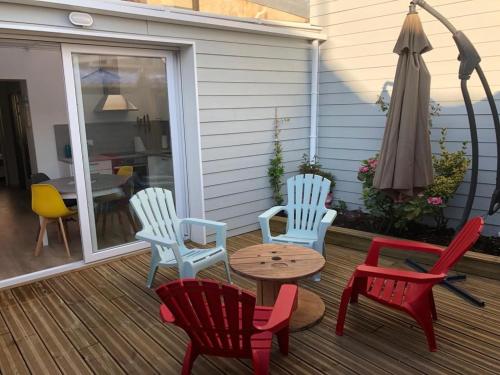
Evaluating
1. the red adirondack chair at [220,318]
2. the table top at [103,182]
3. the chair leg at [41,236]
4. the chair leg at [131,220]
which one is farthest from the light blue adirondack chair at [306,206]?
the chair leg at [41,236]

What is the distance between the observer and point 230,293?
1855 millimetres

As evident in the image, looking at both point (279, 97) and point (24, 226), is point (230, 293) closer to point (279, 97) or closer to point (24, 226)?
point (279, 97)

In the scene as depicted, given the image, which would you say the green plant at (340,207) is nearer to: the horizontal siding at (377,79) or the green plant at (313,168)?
the horizontal siding at (377,79)

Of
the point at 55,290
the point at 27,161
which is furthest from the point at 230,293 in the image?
the point at 27,161

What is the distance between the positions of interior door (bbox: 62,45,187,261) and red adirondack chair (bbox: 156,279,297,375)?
2.22 m

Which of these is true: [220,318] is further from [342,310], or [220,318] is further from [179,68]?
[179,68]

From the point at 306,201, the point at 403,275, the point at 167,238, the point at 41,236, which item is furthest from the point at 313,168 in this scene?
the point at 41,236

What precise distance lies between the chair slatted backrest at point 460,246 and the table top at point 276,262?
0.81m

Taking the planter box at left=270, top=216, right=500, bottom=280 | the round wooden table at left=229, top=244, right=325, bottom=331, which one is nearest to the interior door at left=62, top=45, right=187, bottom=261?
the planter box at left=270, top=216, right=500, bottom=280

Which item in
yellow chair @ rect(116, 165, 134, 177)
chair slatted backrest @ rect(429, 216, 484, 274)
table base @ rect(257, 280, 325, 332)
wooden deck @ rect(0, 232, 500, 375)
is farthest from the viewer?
yellow chair @ rect(116, 165, 134, 177)

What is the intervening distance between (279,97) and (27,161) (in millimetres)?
5673

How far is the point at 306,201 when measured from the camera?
4.11 metres

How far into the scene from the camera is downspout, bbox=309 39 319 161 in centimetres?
534

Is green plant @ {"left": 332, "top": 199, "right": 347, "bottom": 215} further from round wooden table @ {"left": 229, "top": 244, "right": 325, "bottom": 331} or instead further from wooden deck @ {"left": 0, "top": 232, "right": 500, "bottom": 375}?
round wooden table @ {"left": 229, "top": 244, "right": 325, "bottom": 331}
